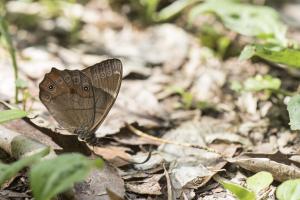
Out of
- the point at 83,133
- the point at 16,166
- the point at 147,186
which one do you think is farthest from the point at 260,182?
the point at 16,166

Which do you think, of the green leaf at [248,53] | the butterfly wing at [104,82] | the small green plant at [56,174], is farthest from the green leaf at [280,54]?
the small green plant at [56,174]

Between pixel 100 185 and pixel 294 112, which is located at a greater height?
pixel 294 112

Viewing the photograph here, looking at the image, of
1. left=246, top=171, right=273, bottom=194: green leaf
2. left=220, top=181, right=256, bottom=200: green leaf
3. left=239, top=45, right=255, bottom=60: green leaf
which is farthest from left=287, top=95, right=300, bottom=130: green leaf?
left=220, top=181, right=256, bottom=200: green leaf

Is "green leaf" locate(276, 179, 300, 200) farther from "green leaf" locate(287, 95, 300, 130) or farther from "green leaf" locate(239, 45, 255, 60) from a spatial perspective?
"green leaf" locate(239, 45, 255, 60)

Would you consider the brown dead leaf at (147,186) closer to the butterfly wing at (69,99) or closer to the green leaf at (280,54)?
the butterfly wing at (69,99)

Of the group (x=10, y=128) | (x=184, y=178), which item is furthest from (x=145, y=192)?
(x=10, y=128)

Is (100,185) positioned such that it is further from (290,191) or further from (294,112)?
(294,112)

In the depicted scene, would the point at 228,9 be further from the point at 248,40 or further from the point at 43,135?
the point at 43,135
